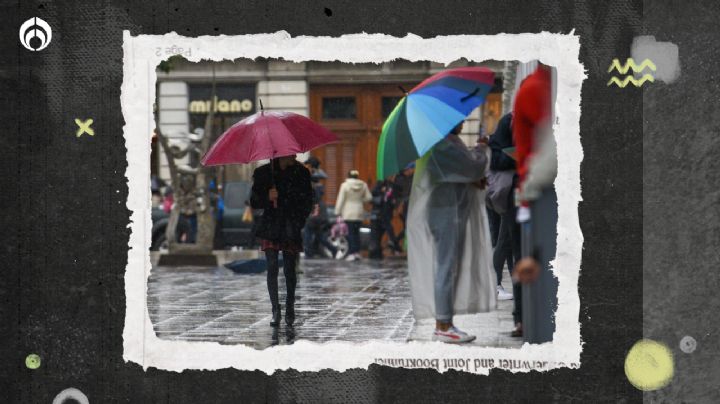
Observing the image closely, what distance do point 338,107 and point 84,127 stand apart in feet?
65.4

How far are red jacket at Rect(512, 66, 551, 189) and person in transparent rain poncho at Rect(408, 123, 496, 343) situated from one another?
2.72 ft

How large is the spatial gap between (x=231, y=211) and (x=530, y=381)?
16103mm

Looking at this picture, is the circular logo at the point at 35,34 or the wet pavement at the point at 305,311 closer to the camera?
the circular logo at the point at 35,34

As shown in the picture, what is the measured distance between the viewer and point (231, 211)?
70.4 ft

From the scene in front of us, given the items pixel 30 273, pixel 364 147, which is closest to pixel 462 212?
pixel 30 273

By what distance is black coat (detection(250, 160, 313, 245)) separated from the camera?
9.10 metres

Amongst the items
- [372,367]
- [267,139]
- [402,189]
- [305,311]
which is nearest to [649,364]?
[372,367]

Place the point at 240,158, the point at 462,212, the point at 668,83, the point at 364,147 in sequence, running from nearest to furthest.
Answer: the point at 668,83
the point at 462,212
the point at 240,158
the point at 364,147

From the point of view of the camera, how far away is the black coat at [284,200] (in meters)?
9.10

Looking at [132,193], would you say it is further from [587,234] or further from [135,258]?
[587,234]

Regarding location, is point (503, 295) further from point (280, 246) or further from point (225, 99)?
point (225, 99)

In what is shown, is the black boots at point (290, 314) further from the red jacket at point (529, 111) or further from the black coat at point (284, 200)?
the red jacket at point (529, 111)

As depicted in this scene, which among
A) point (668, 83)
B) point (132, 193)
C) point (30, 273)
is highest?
point (668, 83)

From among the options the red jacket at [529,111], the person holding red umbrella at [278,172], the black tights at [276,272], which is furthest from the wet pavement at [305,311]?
the red jacket at [529,111]
